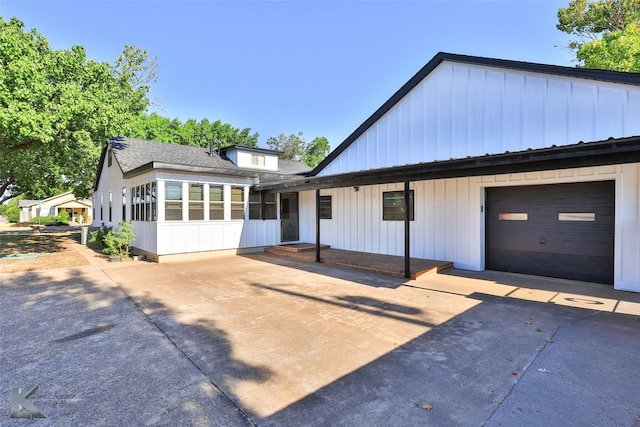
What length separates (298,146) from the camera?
155ft

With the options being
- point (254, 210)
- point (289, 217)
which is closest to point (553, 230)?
point (289, 217)

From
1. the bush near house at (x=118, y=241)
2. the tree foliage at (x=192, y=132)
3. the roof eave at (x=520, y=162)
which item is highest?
the tree foliage at (x=192, y=132)

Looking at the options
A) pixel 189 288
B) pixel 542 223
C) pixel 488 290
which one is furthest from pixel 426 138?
pixel 189 288

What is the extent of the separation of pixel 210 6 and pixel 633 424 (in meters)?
14.3

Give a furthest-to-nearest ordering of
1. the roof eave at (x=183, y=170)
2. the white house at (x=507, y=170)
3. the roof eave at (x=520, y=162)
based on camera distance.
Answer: the roof eave at (x=183, y=170) → the white house at (x=507, y=170) → the roof eave at (x=520, y=162)

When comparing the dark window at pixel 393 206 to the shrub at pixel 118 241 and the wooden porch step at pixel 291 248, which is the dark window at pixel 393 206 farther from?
the shrub at pixel 118 241

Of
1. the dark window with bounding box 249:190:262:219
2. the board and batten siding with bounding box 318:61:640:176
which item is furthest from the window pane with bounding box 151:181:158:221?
the board and batten siding with bounding box 318:61:640:176

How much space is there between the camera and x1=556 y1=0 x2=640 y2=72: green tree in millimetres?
11523

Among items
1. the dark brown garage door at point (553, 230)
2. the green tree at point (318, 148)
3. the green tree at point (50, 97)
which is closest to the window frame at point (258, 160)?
the green tree at point (50, 97)

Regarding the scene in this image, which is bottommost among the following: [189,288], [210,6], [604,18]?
[189,288]

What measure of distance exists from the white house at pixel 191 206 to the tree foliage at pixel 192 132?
15882mm

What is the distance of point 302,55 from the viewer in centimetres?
1639

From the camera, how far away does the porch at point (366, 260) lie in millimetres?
7715

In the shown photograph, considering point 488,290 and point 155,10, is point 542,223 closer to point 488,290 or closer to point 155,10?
point 488,290
